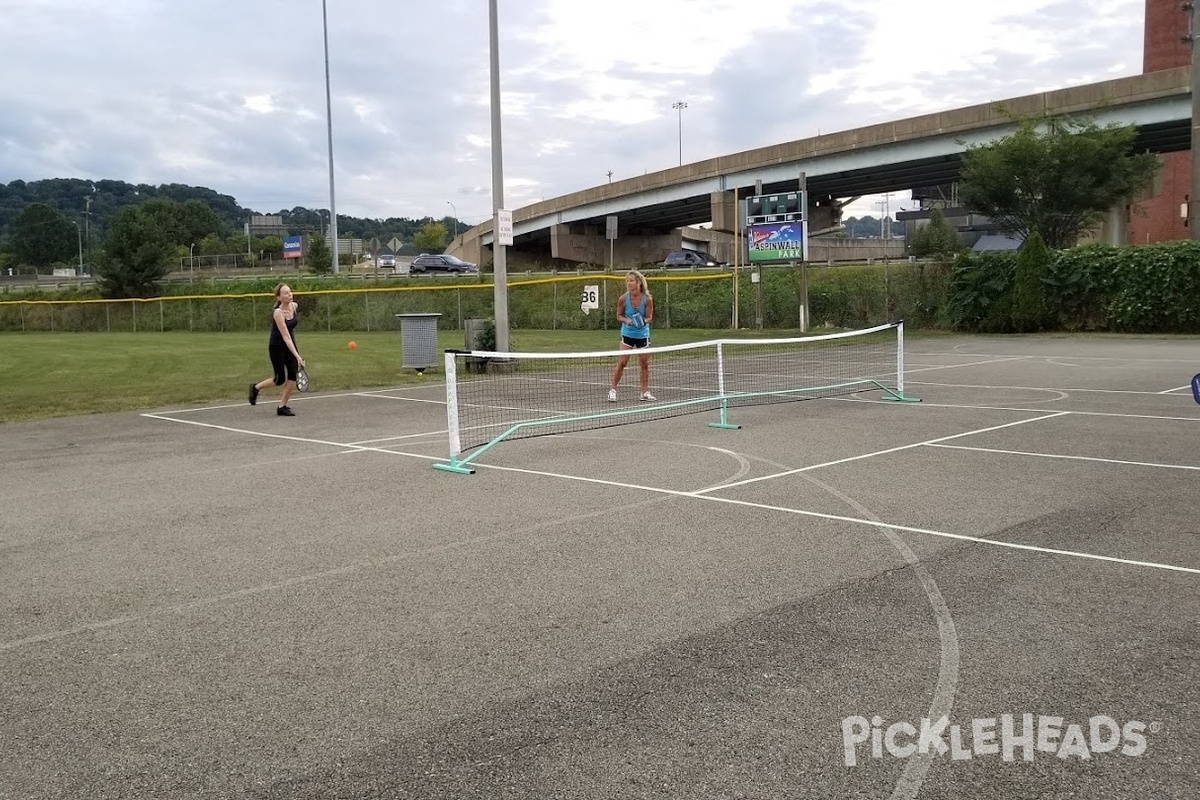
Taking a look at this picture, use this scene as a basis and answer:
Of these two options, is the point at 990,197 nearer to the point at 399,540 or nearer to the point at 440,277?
the point at 440,277

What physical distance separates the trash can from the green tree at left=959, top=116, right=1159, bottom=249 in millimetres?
29684

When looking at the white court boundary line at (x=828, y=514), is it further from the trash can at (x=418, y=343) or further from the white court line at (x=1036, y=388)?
the trash can at (x=418, y=343)

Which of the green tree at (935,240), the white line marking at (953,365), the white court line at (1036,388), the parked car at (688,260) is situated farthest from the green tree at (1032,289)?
the green tree at (935,240)

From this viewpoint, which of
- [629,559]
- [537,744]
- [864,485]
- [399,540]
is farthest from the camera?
[864,485]

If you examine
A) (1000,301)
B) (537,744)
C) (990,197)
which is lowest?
(537,744)

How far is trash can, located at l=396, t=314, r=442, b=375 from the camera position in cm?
2106

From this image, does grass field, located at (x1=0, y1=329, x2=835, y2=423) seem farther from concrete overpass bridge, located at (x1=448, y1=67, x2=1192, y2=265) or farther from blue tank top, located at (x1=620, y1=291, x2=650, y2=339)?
concrete overpass bridge, located at (x1=448, y1=67, x2=1192, y2=265)

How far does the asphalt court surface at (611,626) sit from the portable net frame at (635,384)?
163 cm

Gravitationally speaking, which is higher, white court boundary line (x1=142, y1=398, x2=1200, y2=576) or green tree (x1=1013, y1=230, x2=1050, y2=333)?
green tree (x1=1013, y1=230, x2=1050, y2=333)

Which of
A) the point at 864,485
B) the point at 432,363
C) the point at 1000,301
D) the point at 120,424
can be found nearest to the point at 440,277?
the point at 1000,301

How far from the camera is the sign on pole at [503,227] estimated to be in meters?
19.3

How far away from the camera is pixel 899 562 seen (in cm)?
598

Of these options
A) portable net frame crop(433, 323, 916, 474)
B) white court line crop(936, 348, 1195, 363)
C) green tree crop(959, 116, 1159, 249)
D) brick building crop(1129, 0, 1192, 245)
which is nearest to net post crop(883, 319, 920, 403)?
portable net frame crop(433, 323, 916, 474)

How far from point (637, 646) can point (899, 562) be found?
84.7 inches
